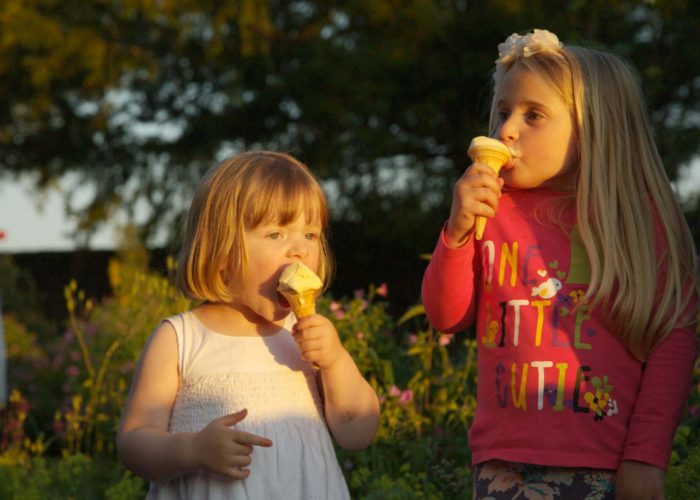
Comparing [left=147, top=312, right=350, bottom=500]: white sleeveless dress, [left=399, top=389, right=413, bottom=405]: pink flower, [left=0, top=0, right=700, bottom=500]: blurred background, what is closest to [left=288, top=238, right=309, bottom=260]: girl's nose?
[left=147, top=312, right=350, bottom=500]: white sleeveless dress

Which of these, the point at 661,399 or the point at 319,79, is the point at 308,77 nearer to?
the point at 319,79

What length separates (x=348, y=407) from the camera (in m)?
2.60

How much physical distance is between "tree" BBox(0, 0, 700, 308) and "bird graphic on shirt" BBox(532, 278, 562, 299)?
6.94 meters

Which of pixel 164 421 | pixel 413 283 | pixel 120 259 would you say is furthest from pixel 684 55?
pixel 164 421

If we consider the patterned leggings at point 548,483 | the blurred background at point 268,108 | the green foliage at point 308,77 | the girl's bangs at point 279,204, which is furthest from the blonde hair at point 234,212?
the green foliage at point 308,77

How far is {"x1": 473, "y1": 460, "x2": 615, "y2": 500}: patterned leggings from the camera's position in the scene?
2.50 metres

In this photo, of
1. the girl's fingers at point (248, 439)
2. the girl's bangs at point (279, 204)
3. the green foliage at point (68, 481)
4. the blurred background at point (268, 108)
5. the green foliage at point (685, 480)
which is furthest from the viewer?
the blurred background at point (268, 108)

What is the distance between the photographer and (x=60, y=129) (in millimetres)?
13070

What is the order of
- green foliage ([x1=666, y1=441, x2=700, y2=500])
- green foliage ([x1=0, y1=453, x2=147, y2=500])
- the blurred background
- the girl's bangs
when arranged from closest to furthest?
the girl's bangs < green foliage ([x1=666, y1=441, x2=700, y2=500]) < green foliage ([x1=0, y1=453, x2=147, y2=500]) < the blurred background

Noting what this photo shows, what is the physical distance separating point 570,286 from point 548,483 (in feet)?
1.46

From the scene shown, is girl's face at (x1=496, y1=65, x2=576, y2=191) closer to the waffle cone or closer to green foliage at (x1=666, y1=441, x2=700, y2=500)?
the waffle cone

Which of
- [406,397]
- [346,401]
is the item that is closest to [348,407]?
[346,401]

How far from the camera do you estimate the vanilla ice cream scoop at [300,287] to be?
244cm

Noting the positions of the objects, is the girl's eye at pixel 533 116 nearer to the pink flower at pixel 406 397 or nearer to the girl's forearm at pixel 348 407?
the girl's forearm at pixel 348 407
